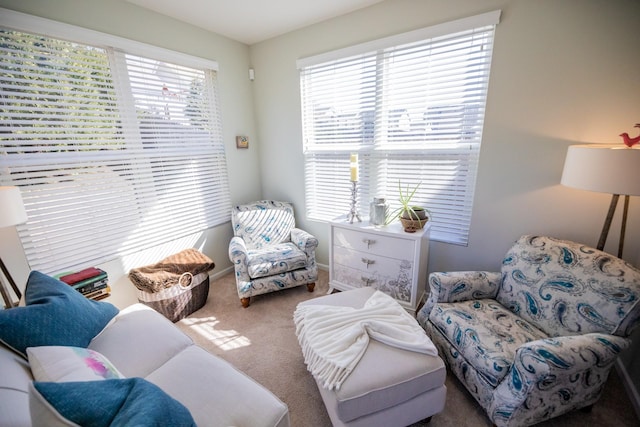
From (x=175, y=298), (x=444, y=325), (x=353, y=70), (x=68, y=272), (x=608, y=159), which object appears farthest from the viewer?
(x=353, y=70)

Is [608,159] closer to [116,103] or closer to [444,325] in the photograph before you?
[444,325]

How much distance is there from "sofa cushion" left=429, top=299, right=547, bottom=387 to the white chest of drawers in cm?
40

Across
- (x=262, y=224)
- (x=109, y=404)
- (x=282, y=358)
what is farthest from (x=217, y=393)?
(x=262, y=224)

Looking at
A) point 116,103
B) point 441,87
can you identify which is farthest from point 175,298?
point 441,87

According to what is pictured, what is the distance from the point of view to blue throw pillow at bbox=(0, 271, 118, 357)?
0.96 m

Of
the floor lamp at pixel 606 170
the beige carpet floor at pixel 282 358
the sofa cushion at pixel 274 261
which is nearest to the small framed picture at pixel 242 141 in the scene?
the sofa cushion at pixel 274 261

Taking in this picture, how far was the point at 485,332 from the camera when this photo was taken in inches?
56.5

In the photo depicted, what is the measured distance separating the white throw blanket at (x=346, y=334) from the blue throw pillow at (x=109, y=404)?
67 cm

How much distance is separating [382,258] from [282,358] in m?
1.05

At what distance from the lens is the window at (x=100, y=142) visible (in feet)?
5.52

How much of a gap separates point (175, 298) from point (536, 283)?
2.56 m

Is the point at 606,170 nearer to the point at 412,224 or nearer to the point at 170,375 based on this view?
the point at 412,224

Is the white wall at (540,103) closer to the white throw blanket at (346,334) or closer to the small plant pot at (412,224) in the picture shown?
the small plant pot at (412,224)

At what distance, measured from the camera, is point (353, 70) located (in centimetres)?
241
